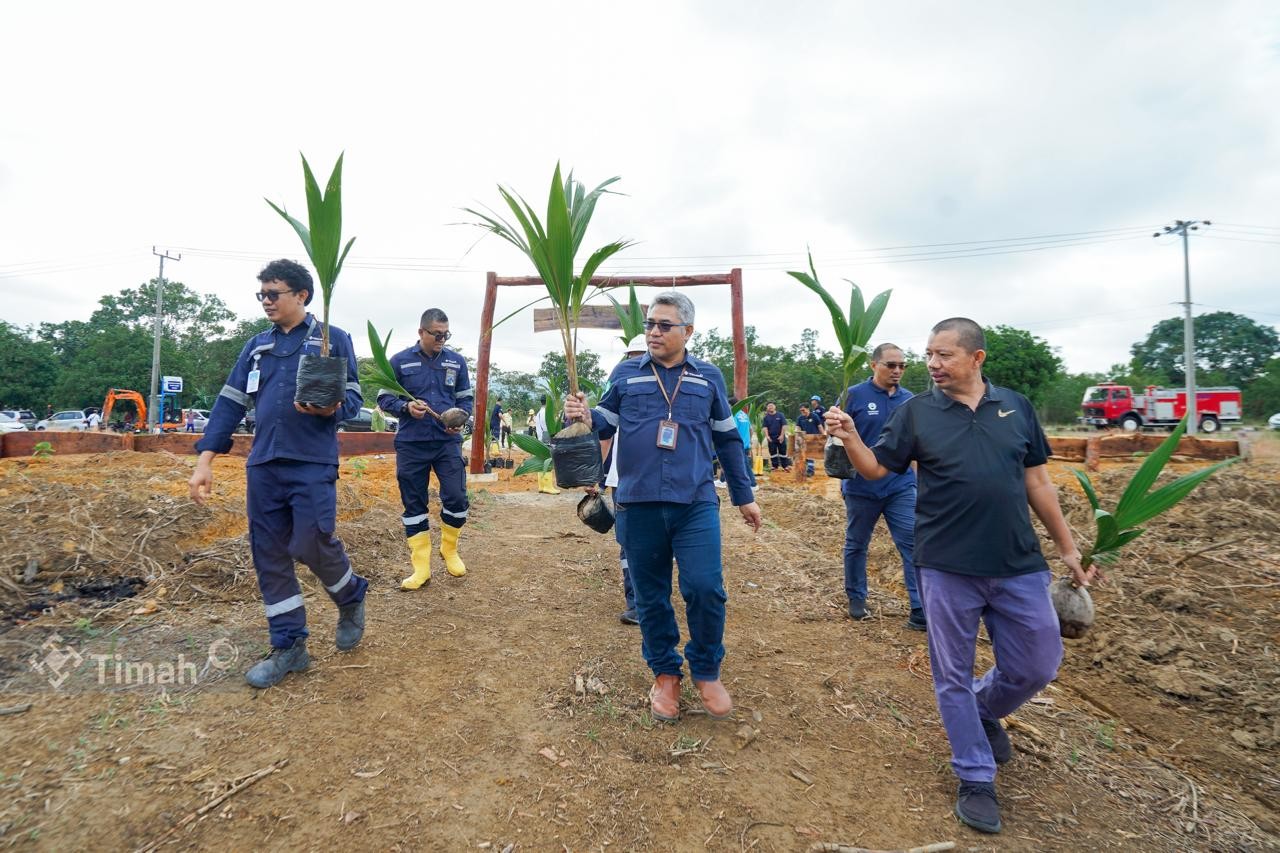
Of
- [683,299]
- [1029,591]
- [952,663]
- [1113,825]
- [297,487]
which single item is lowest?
[1113,825]

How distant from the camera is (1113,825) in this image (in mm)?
2031

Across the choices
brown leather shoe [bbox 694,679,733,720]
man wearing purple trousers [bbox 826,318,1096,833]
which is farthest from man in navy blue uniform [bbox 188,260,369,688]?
man wearing purple trousers [bbox 826,318,1096,833]

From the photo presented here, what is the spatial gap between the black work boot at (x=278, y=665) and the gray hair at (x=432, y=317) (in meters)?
2.24

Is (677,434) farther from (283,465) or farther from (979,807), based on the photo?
(283,465)

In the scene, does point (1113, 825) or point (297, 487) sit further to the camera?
point (297, 487)

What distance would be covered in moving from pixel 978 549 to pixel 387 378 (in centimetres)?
340

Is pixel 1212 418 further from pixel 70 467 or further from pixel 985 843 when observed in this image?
pixel 70 467

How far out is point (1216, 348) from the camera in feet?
209

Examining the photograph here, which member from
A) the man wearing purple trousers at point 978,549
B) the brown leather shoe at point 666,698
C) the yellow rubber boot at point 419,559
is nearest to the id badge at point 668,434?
the man wearing purple trousers at point 978,549

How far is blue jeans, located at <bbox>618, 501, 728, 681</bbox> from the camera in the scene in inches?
99.7

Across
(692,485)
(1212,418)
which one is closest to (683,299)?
(692,485)

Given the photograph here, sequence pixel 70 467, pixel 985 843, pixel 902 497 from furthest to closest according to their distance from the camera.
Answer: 1. pixel 70 467
2. pixel 902 497
3. pixel 985 843

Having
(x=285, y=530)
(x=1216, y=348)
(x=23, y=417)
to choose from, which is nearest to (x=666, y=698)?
(x=285, y=530)

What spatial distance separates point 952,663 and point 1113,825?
68 centimetres
